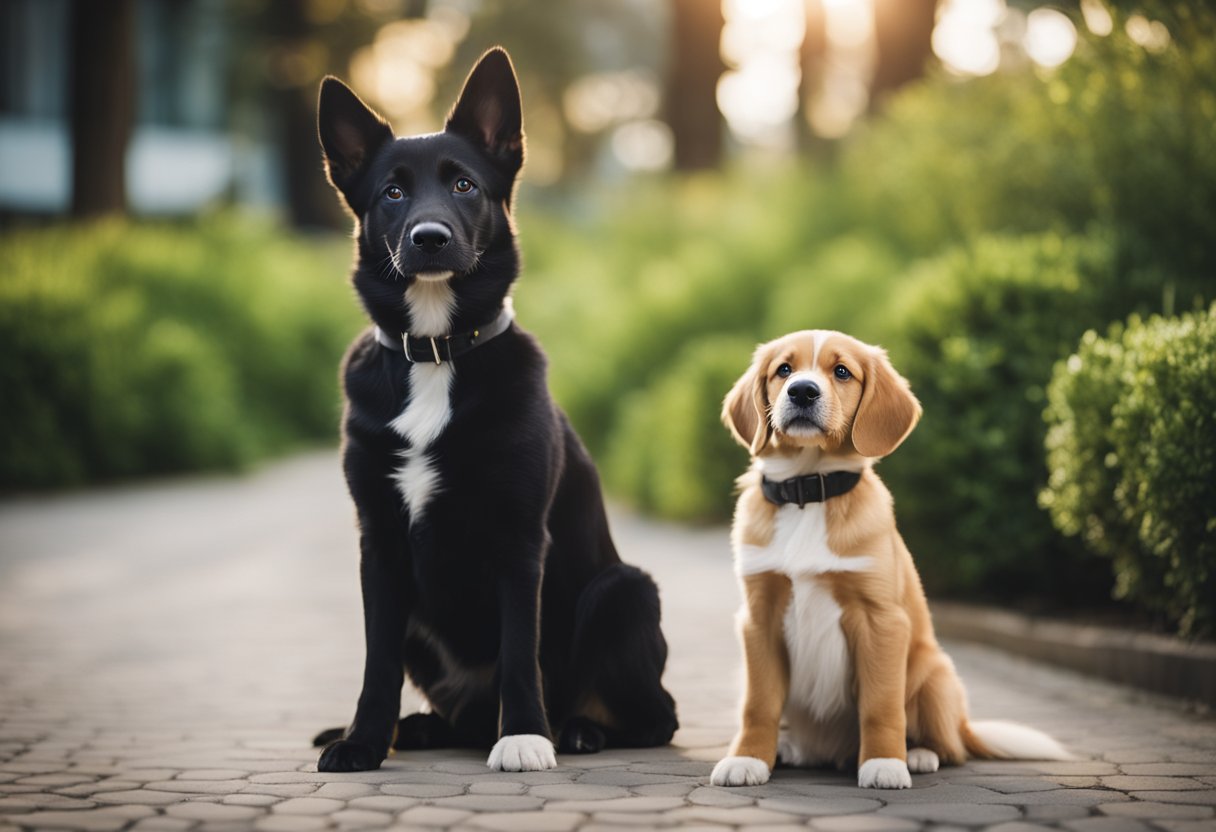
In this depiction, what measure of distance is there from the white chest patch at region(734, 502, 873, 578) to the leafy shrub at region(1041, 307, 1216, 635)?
197 centimetres

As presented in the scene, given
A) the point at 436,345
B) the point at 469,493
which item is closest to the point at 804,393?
the point at 469,493

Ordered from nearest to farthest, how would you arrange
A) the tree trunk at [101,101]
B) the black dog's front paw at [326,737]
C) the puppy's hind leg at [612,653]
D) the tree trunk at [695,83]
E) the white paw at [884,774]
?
the white paw at [884,774] → the puppy's hind leg at [612,653] → the black dog's front paw at [326,737] → the tree trunk at [101,101] → the tree trunk at [695,83]

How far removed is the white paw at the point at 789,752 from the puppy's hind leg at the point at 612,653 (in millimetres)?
495

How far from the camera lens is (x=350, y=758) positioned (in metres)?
4.53

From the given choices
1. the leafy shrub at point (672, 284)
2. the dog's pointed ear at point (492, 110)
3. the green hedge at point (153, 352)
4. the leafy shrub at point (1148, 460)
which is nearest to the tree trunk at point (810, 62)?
the leafy shrub at point (672, 284)

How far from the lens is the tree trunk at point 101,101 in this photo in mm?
20000

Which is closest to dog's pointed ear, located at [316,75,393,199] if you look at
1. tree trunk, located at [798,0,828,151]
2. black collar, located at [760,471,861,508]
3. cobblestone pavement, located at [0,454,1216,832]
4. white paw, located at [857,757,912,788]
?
black collar, located at [760,471,861,508]

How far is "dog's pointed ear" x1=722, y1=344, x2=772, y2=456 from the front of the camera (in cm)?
461

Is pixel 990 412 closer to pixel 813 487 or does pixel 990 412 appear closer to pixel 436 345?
pixel 813 487

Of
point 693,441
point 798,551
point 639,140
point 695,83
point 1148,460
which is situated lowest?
point 798,551

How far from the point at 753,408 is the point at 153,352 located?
521 inches

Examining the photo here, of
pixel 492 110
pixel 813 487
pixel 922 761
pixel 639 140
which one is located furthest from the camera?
pixel 639 140

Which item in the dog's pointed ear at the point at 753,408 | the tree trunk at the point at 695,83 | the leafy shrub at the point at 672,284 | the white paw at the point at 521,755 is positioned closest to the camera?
the white paw at the point at 521,755

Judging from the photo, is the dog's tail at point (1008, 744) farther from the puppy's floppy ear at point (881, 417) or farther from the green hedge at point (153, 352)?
the green hedge at point (153, 352)
